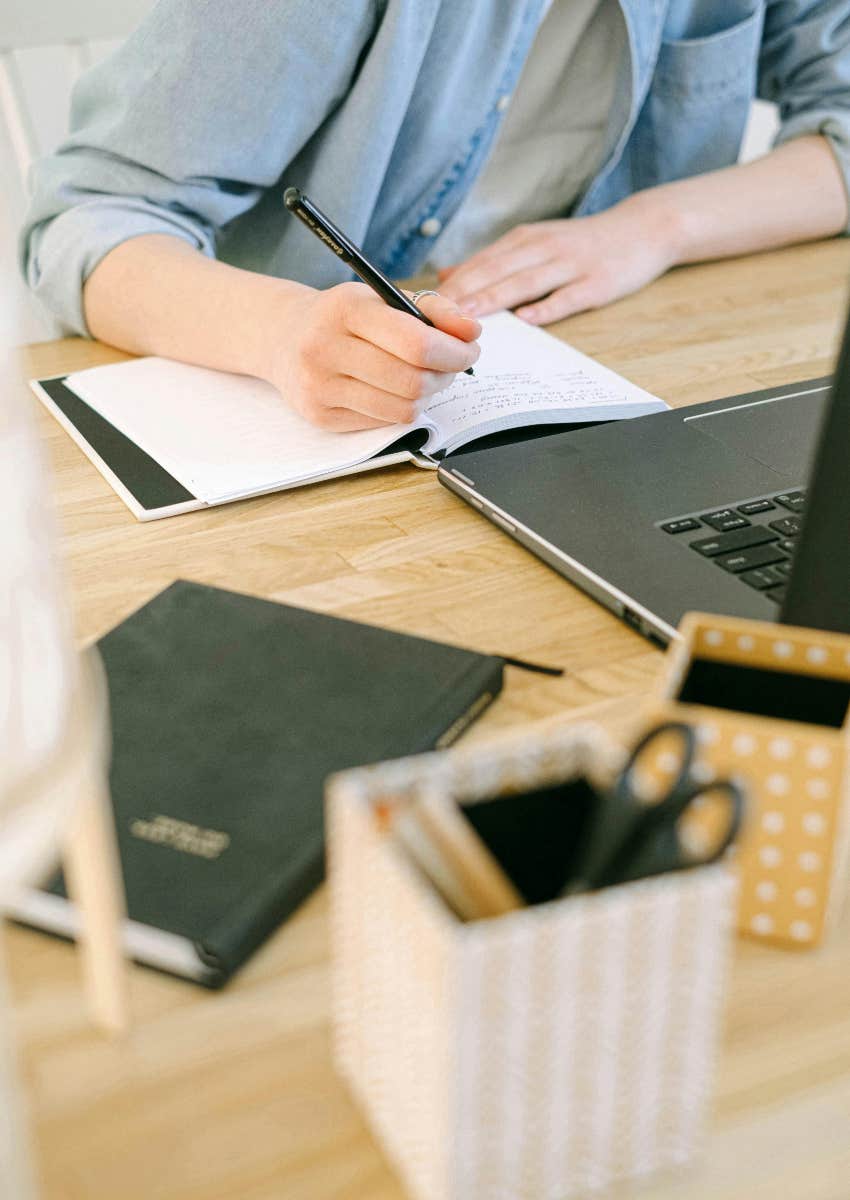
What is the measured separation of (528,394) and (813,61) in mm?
838

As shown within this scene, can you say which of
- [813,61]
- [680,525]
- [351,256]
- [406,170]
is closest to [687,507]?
[680,525]

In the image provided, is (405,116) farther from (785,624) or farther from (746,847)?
(746,847)

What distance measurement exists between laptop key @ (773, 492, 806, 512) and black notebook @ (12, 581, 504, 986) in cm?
26

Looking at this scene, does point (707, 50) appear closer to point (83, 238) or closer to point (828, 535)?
point (83, 238)

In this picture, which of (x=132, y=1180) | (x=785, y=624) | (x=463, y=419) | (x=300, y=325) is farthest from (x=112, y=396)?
(x=132, y=1180)

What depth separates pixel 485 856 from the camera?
40 centimetres

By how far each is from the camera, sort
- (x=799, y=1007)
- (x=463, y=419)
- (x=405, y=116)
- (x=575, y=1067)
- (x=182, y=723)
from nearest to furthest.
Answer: (x=575, y=1067) < (x=799, y=1007) < (x=182, y=723) < (x=463, y=419) < (x=405, y=116)

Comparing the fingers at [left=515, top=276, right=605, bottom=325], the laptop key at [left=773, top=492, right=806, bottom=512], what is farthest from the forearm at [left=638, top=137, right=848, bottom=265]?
the laptop key at [left=773, top=492, right=806, bottom=512]

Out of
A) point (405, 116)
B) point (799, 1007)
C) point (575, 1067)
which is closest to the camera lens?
point (575, 1067)

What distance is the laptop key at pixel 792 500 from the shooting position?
804mm

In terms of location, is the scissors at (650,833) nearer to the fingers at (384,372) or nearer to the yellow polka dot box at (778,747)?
the yellow polka dot box at (778,747)

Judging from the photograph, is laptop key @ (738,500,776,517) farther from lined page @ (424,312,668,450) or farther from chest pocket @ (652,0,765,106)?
chest pocket @ (652,0,765,106)

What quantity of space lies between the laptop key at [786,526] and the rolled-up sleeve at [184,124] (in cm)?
65

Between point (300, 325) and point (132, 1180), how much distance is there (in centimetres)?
66
